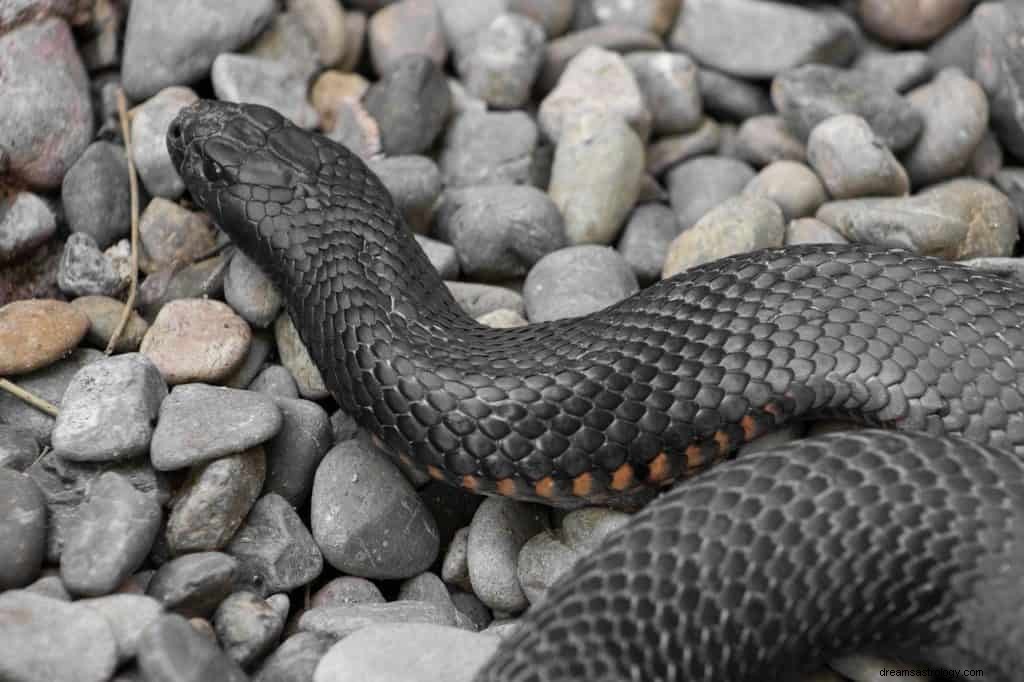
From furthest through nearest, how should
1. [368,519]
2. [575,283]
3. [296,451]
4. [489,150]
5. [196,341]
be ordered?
[489,150]
[575,283]
[196,341]
[296,451]
[368,519]

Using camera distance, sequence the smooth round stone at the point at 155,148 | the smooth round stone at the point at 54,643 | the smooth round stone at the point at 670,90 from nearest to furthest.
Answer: the smooth round stone at the point at 54,643, the smooth round stone at the point at 155,148, the smooth round stone at the point at 670,90

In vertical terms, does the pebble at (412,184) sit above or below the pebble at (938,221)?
above

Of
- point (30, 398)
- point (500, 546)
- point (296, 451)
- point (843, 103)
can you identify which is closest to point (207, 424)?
point (296, 451)

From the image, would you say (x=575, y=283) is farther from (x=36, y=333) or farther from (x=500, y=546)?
(x=36, y=333)

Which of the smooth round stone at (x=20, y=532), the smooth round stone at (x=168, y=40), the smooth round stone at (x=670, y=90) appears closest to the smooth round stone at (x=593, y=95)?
the smooth round stone at (x=670, y=90)

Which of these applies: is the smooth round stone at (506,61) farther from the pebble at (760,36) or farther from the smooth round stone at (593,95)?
the pebble at (760,36)

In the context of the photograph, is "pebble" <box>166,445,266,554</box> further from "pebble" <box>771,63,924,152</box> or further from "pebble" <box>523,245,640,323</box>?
"pebble" <box>771,63,924,152</box>
